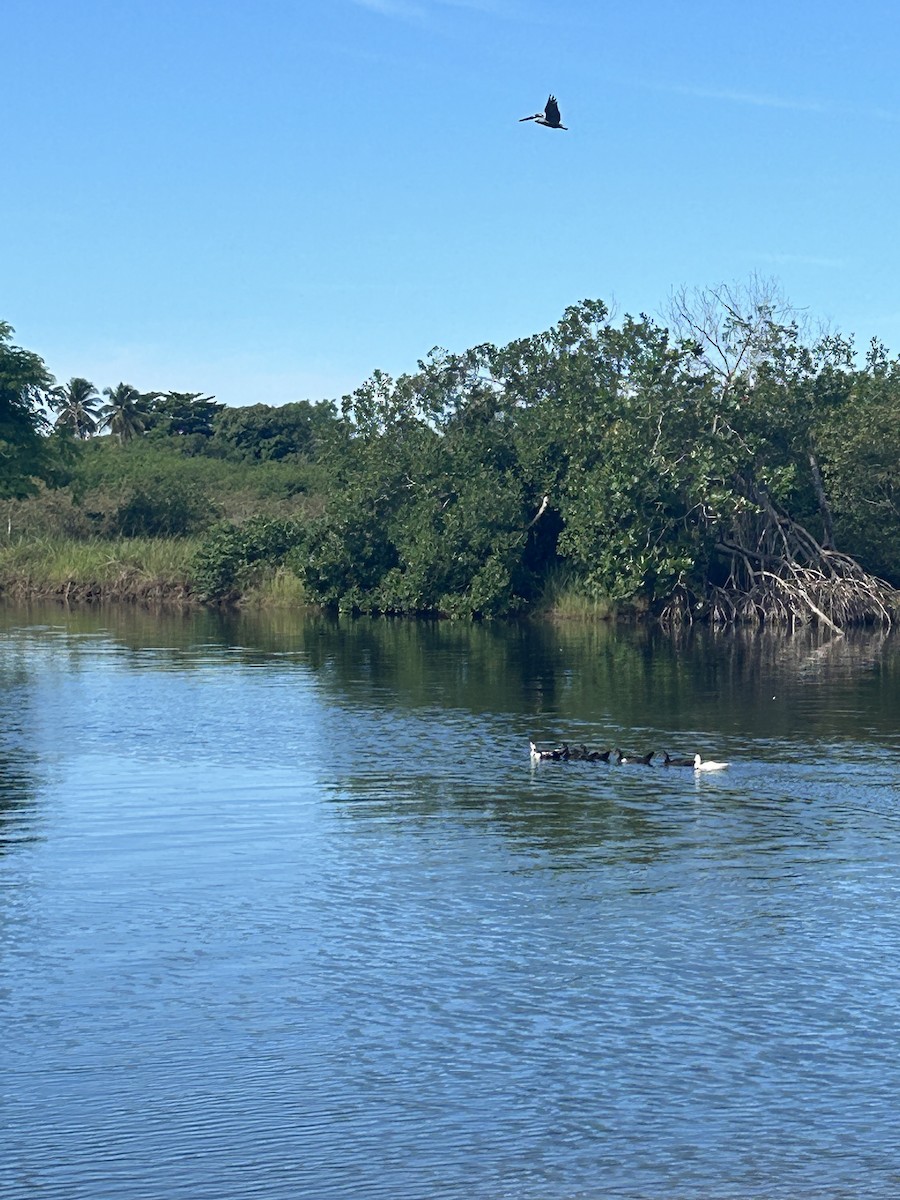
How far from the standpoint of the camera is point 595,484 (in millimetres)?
53125

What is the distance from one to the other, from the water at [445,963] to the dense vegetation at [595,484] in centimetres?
2457

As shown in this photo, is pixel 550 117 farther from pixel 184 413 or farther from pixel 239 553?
pixel 184 413

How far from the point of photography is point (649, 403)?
53.4 meters

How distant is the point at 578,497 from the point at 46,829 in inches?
1514

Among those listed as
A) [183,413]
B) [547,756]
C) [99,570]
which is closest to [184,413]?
[183,413]

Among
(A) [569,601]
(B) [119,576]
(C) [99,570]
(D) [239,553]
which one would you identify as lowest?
(A) [569,601]

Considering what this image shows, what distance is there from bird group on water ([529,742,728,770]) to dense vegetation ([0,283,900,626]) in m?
27.5

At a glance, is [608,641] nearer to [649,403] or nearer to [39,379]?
[649,403]

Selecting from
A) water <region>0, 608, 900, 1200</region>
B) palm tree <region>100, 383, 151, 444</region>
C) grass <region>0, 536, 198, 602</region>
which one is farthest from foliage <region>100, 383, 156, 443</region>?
water <region>0, 608, 900, 1200</region>

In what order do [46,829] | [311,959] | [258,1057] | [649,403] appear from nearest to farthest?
[258,1057] → [311,959] → [46,829] → [649,403]

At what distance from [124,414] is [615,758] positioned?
331 feet

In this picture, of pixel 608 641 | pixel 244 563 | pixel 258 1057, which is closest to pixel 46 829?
pixel 258 1057

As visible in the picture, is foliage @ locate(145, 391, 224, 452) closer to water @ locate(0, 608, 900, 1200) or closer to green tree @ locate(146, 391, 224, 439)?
green tree @ locate(146, 391, 224, 439)

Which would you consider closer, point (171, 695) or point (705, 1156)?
point (705, 1156)
